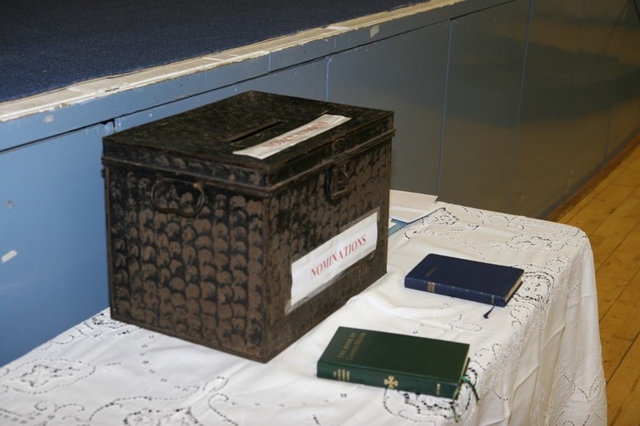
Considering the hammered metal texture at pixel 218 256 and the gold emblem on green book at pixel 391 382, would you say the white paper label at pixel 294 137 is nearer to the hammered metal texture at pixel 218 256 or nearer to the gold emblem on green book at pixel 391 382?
the hammered metal texture at pixel 218 256

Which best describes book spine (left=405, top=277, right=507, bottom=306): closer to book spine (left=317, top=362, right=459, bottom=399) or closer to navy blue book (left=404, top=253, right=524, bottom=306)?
navy blue book (left=404, top=253, right=524, bottom=306)

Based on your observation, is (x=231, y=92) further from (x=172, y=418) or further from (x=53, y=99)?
(x=172, y=418)

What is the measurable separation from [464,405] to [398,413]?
90 mm

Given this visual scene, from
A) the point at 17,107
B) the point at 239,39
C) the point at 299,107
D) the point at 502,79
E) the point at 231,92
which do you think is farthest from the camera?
the point at 502,79

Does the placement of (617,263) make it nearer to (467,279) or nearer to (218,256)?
(467,279)

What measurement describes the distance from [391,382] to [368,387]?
1.1 inches

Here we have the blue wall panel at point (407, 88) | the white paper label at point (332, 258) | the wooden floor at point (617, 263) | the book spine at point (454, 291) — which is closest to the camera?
the white paper label at point (332, 258)

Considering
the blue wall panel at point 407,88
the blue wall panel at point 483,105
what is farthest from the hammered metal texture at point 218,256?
the blue wall panel at point 483,105

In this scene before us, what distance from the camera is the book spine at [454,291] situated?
120 centimetres

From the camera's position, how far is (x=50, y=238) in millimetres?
1165

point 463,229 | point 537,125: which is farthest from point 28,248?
point 537,125

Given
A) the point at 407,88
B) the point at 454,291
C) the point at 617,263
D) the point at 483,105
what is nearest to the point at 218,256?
the point at 454,291

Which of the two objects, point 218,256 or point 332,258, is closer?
point 218,256

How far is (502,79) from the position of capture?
9.40ft
